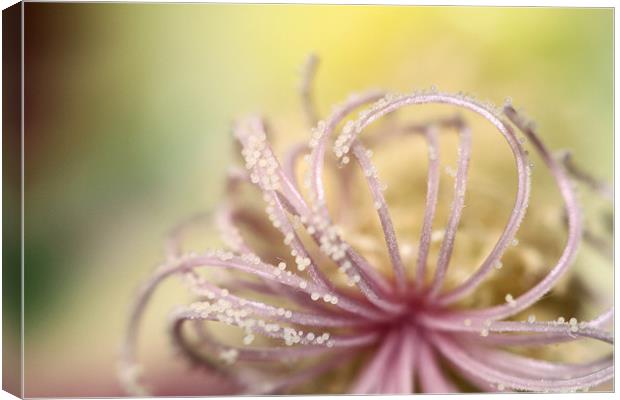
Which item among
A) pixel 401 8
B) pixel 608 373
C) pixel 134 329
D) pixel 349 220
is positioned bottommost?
pixel 608 373

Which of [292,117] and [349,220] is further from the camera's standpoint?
[292,117]

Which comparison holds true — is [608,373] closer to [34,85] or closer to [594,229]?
[594,229]

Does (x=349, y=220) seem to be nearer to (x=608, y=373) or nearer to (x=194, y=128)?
(x=194, y=128)

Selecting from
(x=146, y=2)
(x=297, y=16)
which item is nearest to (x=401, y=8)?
(x=297, y=16)

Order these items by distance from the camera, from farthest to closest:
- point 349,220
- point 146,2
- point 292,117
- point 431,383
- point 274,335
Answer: point 292,117, point 349,220, point 146,2, point 431,383, point 274,335

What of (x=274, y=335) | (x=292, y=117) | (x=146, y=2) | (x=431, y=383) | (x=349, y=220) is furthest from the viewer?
(x=292, y=117)

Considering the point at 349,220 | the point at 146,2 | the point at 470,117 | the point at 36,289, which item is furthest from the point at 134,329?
the point at 470,117

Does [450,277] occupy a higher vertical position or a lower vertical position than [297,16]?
lower
